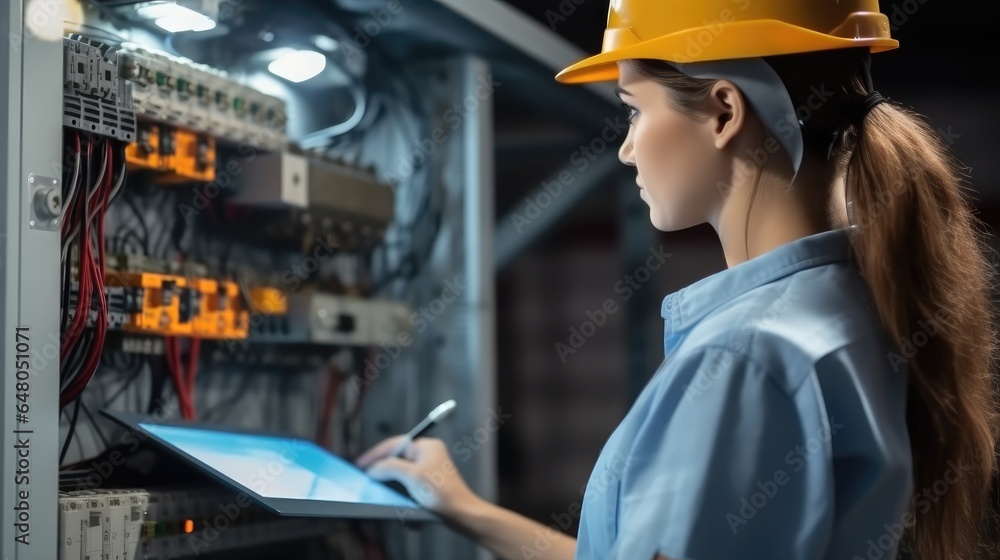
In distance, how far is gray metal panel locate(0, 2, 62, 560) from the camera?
1.00m

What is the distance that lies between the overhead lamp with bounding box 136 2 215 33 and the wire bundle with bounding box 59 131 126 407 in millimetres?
283

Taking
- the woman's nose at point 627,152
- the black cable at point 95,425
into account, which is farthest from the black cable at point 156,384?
the woman's nose at point 627,152

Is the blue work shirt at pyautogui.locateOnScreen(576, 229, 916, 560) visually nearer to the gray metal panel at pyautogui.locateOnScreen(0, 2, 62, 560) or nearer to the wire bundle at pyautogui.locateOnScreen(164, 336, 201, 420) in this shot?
the gray metal panel at pyautogui.locateOnScreen(0, 2, 62, 560)

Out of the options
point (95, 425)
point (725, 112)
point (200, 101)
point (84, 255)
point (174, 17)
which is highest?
point (174, 17)

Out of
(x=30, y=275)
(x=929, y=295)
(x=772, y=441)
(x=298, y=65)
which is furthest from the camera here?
(x=298, y=65)

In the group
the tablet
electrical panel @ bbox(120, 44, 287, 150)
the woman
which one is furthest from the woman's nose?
electrical panel @ bbox(120, 44, 287, 150)

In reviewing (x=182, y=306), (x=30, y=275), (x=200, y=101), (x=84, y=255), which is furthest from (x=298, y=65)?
(x=30, y=275)

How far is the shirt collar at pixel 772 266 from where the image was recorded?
88cm

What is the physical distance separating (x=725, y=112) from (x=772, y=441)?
1.12ft

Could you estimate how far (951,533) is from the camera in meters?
0.98

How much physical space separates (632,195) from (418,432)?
1348mm

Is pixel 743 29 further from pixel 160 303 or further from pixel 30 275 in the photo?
pixel 160 303

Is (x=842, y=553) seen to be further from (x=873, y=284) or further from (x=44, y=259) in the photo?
(x=44, y=259)

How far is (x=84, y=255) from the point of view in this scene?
3.78ft
